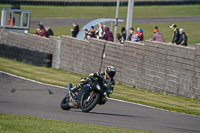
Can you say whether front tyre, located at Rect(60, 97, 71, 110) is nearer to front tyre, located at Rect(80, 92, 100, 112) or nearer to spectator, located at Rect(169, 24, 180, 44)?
front tyre, located at Rect(80, 92, 100, 112)

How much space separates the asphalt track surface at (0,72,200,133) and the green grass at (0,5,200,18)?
114 feet

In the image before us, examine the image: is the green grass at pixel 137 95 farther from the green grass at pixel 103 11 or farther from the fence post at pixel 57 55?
the green grass at pixel 103 11

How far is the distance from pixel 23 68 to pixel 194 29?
728 inches

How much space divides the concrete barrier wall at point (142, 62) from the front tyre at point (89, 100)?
6.08m

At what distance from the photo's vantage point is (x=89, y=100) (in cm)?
956

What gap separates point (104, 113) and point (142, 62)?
689cm

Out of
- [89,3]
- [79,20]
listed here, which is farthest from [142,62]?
[89,3]

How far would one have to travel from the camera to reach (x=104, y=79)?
961cm

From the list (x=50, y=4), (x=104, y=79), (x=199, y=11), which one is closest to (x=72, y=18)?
(x=50, y=4)

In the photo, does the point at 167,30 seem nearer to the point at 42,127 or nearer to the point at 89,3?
the point at 89,3

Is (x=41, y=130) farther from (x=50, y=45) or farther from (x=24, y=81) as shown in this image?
(x=50, y=45)

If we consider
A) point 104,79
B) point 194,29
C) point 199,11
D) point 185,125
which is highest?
point 199,11

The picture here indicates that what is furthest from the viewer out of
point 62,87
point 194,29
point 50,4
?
point 50,4

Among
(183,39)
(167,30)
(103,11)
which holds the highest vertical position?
(103,11)
